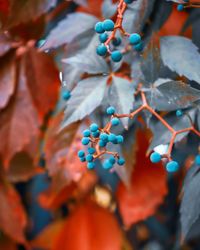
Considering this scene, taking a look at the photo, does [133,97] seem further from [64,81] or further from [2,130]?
[2,130]

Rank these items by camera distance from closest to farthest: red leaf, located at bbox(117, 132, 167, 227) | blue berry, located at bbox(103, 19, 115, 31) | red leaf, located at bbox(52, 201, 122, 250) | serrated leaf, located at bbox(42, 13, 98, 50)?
blue berry, located at bbox(103, 19, 115, 31), serrated leaf, located at bbox(42, 13, 98, 50), red leaf, located at bbox(117, 132, 167, 227), red leaf, located at bbox(52, 201, 122, 250)

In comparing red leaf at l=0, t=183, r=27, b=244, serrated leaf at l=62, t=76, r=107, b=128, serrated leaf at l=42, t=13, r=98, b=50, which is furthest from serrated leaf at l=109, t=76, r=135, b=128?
red leaf at l=0, t=183, r=27, b=244

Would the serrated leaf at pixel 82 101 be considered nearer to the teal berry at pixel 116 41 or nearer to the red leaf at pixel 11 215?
the teal berry at pixel 116 41

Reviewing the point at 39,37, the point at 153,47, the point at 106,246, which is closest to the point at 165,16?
the point at 153,47

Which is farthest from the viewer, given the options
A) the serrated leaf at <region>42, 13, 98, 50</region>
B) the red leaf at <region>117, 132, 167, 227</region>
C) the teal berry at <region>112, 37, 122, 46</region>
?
the red leaf at <region>117, 132, 167, 227</region>

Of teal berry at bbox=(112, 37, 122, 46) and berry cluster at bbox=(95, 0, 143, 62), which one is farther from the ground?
berry cluster at bbox=(95, 0, 143, 62)

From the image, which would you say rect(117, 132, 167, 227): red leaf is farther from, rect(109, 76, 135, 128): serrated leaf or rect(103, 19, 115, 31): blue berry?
rect(103, 19, 115, 31): blue berry

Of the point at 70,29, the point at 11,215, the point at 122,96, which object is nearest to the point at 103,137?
the point at 122,96

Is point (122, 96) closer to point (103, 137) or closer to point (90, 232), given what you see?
point (103, 137)
